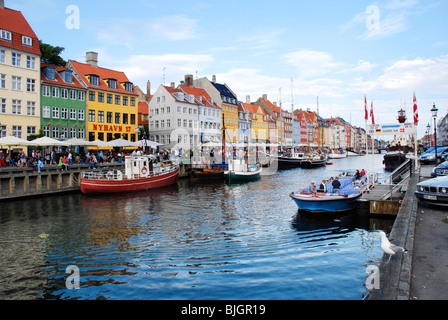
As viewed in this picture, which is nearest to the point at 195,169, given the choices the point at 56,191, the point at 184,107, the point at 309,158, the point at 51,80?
the point at 56,191

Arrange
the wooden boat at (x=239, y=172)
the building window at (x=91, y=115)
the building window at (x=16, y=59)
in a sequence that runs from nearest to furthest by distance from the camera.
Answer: the building window at (x=16, y=59) < the wooden boat at (x=239, y=172) < the building window at (x=91, y=115)

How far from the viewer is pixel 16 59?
42594 mm

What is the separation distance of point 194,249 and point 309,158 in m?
66.7

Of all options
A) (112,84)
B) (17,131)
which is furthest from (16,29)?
(112,84)

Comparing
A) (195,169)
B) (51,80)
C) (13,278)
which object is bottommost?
(13,278)

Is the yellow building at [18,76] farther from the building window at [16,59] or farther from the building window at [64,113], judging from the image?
the building window at [64,113]

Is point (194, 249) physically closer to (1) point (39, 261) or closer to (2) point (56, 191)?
(1) point (39, 261)

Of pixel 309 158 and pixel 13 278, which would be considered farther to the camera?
pixel 309 158

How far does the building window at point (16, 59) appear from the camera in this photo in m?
42.2

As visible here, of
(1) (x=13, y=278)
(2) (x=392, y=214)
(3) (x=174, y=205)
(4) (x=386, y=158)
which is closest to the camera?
(1) (x=13, y=278)

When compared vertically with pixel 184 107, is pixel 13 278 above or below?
below

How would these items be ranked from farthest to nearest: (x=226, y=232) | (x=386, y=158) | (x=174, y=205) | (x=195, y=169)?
1. (x=386, y=158)
2. (x=195, y=169)
3. (x=174, y=205)
4. (x=226, y=232)

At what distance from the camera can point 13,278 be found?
11750mm

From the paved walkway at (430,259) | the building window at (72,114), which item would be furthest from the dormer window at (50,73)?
the paved walkway at (430,259)
